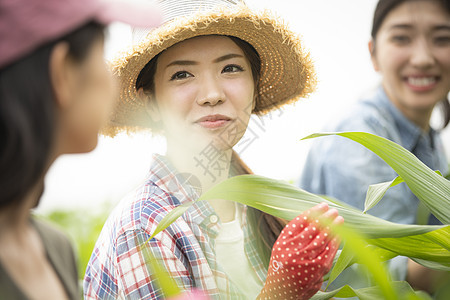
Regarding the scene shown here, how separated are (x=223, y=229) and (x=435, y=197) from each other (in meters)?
0.54

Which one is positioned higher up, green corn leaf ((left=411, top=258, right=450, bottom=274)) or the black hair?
the black hair

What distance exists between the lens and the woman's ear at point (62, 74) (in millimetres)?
534

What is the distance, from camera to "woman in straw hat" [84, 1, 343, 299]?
1.04 m

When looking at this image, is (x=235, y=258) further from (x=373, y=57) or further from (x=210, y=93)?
(x=373, y=57)

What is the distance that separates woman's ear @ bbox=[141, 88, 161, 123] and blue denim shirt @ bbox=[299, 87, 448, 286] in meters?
0.80

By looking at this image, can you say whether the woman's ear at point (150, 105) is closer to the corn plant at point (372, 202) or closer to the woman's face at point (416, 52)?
the corn plant at point (372, 202)

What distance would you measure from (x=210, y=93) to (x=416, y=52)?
1049mm

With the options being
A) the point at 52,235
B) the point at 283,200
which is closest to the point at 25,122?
the point at 52,235

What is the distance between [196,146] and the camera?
119cm

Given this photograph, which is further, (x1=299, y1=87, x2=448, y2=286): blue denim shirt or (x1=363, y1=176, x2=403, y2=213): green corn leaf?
(x1=299, y1=87, x2=448, y2=286): blue denim shirt

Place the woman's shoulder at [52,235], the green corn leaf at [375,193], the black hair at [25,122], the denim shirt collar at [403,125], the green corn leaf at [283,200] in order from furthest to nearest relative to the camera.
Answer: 1. the denim shirt collar at [403,125]
2. the green corn leaf at [375,193]
3. the green corn leaf at [283,200]
4. the woman's shoulder at [52,235]
5. the black hair at [25,122]

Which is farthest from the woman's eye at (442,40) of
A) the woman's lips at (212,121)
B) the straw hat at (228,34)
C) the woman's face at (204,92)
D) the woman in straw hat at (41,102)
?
the woman in straw hat at (41,102)

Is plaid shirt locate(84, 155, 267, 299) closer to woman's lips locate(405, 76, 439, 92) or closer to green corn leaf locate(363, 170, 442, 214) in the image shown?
green corn leaf locate(363, 170, 442, 214)

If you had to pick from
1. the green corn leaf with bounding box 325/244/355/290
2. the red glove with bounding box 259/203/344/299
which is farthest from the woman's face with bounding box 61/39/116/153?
the green corn leaf with bounding box 325/244/355/290
